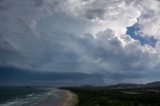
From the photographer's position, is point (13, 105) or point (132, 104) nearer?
point (132, 104)

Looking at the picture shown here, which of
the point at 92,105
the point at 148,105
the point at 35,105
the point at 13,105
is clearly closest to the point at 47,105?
the point at 35,105

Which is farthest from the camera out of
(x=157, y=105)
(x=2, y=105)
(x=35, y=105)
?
(x=2, y=105)

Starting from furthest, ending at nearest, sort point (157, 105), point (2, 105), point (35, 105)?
1. point (2, 105)
2. point (35, 105)
3. point (157, 105)

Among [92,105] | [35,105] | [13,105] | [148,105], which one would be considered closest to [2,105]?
[13,105]

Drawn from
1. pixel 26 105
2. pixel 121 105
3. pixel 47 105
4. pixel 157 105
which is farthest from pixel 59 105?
pixel 157 105

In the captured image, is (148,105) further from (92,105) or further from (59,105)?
(59,105)

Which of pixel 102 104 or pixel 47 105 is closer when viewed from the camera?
pixel 102 104

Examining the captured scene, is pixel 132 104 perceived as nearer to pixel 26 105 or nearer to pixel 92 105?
pixel 92 105

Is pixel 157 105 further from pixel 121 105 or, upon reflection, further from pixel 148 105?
pixel 121 105
